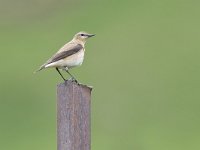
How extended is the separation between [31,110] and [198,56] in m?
8.00

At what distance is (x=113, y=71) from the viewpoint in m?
32.7

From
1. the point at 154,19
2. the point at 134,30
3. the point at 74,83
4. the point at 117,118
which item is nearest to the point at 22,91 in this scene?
the point at 117,118

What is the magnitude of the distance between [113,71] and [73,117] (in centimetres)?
2464

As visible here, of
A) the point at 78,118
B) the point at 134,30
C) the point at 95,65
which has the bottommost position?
the point at 78,118

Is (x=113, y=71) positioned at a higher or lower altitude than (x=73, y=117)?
higher

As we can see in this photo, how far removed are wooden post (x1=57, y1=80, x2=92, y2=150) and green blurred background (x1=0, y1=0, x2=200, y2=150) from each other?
15.2 m

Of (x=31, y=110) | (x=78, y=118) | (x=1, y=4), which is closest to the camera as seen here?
(x=78, y=118)

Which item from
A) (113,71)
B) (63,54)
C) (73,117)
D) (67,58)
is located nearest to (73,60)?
(67,58)

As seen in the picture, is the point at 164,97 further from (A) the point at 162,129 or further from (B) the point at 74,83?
(B) the point at 74,83

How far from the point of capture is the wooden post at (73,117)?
8.03 meters

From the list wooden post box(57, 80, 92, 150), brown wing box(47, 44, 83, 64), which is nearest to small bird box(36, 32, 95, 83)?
brown wing box(47, 44, 83, 64)

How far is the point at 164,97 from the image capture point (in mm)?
29984

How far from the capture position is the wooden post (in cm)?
803

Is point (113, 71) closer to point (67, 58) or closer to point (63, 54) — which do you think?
point (67, 58)
